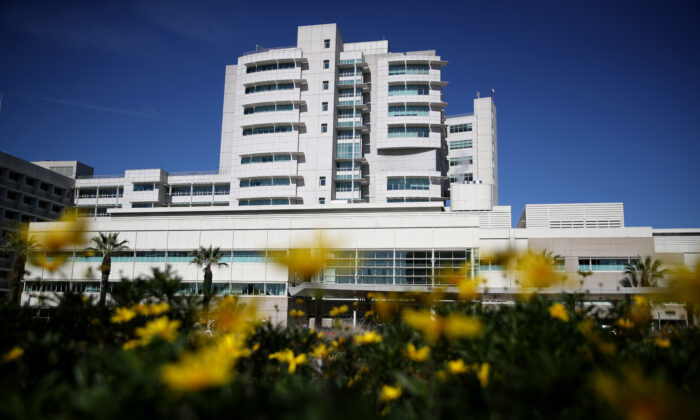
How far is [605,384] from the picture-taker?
353 cm

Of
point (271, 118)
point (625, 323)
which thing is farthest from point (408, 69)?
point (625, 323)

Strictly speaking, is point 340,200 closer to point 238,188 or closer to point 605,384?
point 238,188

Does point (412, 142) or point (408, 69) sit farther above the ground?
point (408, 69)

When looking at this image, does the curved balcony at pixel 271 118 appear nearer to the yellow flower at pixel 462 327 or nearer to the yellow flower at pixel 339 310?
the yellow flower at pixel 339 310

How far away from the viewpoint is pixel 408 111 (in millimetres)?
72750

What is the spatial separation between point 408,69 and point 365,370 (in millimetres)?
71136

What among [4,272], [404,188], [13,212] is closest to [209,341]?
[404,188]

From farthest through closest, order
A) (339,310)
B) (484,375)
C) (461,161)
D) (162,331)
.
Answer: (461,161) < (339,310) < (484,375) < (162,331)

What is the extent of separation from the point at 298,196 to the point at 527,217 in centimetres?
3177

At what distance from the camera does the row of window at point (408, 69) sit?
7306 centimetres

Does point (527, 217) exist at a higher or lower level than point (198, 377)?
higher

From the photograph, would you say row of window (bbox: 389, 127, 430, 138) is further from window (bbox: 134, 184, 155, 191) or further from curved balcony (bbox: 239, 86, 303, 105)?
window (bbox: 134, 184, 155, 191)

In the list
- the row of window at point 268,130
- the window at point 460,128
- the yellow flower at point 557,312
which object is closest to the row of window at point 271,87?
the row of window at point 268,130

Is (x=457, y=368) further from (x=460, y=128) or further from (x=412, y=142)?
(x=460, y=128)
